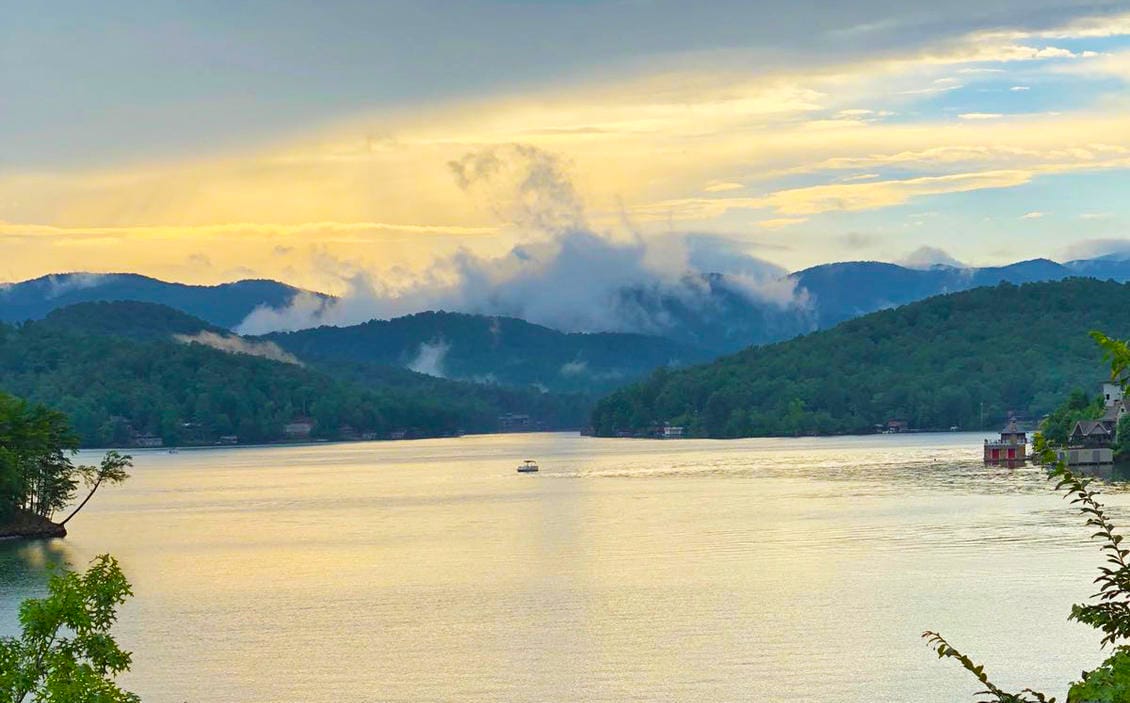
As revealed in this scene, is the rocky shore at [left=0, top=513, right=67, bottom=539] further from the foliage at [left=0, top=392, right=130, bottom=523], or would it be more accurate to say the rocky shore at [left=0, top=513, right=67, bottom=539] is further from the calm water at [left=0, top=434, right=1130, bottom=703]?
the calm water at [left=0, top=434, right=1130, bottom=703]

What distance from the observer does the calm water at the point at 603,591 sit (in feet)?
132

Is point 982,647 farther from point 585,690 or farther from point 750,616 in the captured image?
point 585,690

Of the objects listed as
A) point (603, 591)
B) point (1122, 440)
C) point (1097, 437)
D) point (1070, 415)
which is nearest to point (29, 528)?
Result: point (603, 591)

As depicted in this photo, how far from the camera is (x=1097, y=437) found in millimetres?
118812

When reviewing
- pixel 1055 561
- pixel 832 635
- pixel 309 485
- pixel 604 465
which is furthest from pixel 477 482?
pixel 832 635

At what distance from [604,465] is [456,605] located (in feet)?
346

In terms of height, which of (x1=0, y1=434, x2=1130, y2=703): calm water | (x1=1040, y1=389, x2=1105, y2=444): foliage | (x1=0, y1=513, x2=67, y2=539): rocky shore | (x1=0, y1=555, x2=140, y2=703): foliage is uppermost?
(x1=1040, y1=389, x2=1105, y2=444): foliage

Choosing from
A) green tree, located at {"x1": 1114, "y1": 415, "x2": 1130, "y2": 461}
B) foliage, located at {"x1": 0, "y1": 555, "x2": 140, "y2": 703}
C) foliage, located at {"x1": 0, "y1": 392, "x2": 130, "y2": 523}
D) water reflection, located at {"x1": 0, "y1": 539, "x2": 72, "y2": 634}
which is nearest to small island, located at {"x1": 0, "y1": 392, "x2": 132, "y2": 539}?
foliage, located at {"x1": 0, "y1": 392, "x2": 130, "y2": 523}

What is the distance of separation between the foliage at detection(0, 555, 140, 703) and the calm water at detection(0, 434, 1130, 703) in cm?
1902

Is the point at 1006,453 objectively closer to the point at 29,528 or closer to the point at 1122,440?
the point at 1122,440

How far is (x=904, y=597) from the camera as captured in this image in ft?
169

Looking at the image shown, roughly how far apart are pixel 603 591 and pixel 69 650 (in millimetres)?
37778

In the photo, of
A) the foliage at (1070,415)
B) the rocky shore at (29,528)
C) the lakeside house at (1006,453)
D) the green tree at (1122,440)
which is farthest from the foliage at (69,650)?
the lakeside house at (1006,453)

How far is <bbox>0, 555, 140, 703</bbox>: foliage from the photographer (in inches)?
719
